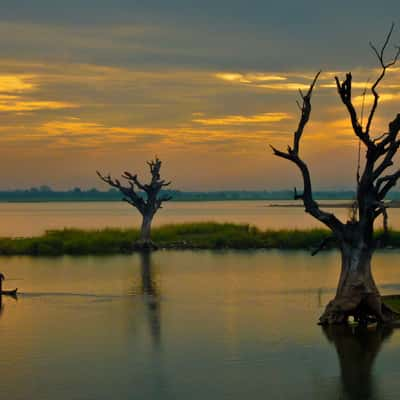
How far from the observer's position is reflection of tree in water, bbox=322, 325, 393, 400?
18.0m

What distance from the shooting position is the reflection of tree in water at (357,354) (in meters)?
18.0

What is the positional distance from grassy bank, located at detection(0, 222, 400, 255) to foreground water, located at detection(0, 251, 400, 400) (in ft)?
47.0

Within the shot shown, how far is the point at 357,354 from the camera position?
841 inches

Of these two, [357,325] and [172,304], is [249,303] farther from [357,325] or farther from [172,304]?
[357,325]

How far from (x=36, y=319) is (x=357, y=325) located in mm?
Answer: 9853

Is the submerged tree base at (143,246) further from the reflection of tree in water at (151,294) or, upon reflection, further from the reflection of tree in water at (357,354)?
the reflection of tree in water at (357,354)

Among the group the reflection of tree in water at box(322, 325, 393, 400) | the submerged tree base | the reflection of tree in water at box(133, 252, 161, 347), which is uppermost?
the submerged tree base

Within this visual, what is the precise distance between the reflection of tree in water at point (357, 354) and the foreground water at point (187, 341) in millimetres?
29

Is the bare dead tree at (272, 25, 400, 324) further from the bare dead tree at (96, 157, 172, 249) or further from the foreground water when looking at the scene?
the bare dead tree at (96, 157, 172, 249)

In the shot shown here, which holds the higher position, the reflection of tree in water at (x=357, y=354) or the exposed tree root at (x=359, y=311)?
the exposed tree root at (x=359, y=311)

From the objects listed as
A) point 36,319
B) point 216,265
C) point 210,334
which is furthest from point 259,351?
point 216,265

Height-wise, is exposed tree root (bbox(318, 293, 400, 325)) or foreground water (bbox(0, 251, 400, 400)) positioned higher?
exposed tree root (bbox(318, 293, 400, 325))

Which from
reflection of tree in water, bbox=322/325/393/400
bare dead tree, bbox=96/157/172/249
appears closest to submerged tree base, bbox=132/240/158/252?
bare dead tree, bbox=96/157/172/249

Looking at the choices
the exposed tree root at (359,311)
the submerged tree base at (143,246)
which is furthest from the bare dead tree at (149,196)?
the exposed tree root at (359,311)
